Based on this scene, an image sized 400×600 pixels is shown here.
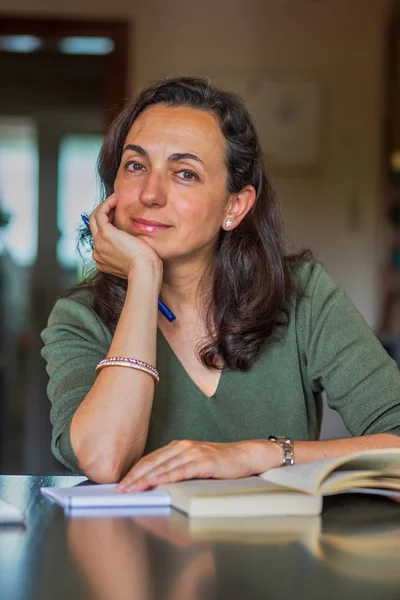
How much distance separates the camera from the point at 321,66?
15.6 ft

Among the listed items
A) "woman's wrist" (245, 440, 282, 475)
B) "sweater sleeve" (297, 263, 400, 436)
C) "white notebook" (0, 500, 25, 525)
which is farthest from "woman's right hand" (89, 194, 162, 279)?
"white notebook" (0, 500, 25, 525)

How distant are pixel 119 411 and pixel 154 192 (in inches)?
16.7


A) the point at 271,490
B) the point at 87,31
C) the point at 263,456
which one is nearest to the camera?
the point at 271,490

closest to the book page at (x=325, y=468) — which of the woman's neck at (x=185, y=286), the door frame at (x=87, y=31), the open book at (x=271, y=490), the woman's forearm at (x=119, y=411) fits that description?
the open book at (x=271, y=490)

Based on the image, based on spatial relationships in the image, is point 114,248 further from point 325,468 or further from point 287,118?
point 287,118

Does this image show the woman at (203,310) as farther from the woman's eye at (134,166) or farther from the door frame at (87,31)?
the door frame at (87,31)

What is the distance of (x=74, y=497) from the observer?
107 cm

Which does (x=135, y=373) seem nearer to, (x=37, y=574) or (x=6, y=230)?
(x=37, y=574)

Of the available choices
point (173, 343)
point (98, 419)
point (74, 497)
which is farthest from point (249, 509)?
point (173, 343)

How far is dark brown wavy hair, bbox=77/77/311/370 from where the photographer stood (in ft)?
5.98

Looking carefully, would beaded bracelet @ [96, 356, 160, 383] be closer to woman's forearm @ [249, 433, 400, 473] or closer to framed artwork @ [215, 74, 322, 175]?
woman's forearm @ [249, 433, 400, 473]

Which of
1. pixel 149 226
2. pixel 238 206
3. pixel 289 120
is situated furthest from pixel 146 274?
pixel 289 120

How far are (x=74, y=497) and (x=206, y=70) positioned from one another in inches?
155

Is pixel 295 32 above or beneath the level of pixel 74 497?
above
